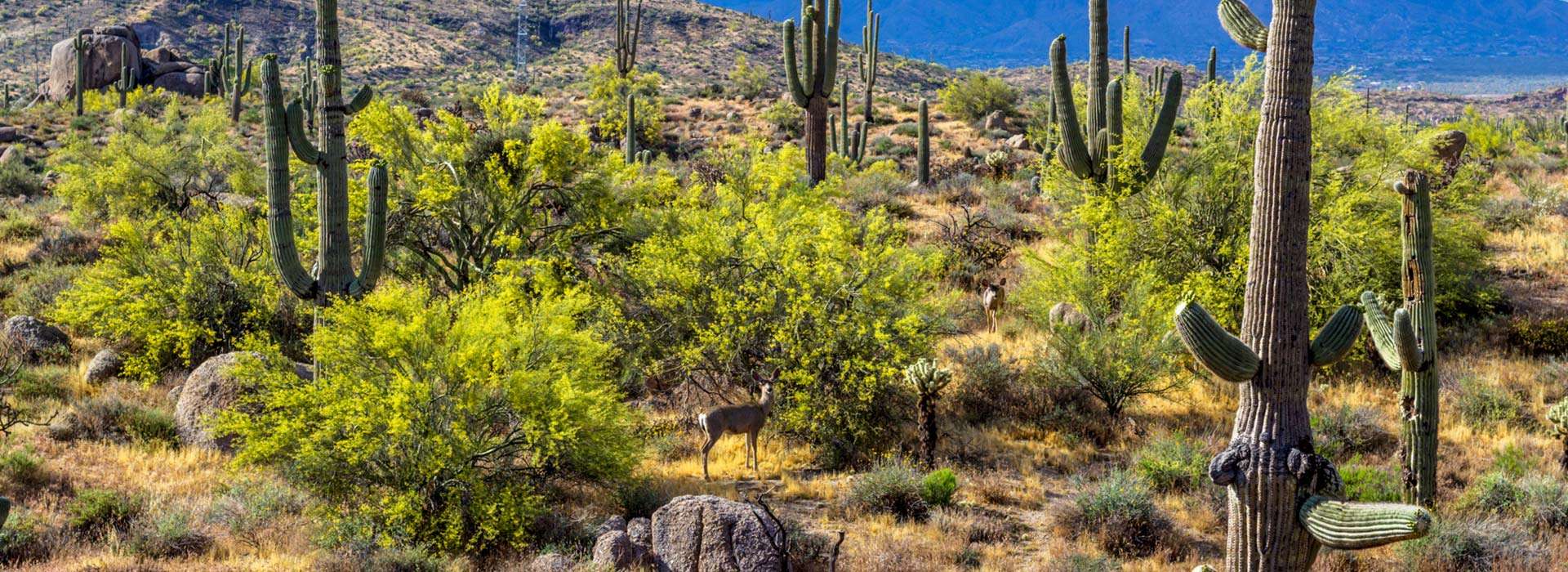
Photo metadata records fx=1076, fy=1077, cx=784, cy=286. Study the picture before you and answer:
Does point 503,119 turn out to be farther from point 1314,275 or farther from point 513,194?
point 1314,275

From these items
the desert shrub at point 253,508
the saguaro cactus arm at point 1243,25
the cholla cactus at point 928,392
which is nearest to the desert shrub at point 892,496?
the cholla cactus at point 928,392

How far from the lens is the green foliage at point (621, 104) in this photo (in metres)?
38.9

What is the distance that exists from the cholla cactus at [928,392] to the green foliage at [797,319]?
9.4 inches

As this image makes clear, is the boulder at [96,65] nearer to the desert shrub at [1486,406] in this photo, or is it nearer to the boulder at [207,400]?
the boulder at [207,400]

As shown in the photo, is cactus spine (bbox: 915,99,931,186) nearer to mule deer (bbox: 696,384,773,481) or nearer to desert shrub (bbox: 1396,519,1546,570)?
mule deer (bbox: 696,384,773,481)

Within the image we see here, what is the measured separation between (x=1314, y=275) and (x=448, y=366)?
38.8 feet

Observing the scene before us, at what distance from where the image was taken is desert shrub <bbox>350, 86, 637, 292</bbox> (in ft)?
48.2

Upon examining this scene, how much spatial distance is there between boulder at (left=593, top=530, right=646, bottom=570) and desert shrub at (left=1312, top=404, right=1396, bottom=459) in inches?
300

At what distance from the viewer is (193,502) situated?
9.86m

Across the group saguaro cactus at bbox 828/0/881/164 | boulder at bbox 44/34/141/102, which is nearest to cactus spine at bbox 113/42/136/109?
boulder at bbox 44/34/141/102

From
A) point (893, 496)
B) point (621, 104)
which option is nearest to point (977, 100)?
point (621, 104)

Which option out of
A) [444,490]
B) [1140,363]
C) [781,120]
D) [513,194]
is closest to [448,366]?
[444,490]

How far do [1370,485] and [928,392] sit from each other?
167 inches

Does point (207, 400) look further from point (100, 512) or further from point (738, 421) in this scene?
point (738, 421)
